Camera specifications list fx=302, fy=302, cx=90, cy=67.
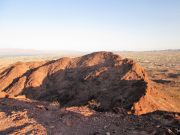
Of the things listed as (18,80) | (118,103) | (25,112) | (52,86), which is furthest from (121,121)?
(18,80)

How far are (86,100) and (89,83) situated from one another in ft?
8.59

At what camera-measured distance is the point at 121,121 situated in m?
13.7

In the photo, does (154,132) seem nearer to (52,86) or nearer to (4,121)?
(4,121)

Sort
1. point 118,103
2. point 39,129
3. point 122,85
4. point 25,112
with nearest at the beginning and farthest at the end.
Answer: point 39,129 < point 25,112 < point 118,103 < point 122,85

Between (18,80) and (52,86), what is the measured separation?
4538 millimetres

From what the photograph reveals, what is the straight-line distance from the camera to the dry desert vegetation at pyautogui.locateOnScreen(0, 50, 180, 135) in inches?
512

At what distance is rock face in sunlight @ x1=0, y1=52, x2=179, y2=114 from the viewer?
2380 centimetres

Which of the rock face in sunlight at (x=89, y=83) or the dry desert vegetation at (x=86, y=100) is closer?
the dry desert vegetation at (x=86, y=100)

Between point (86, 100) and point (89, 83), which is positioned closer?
point (86, 100)

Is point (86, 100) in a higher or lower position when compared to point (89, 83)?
lower

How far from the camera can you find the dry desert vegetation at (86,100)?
512 inches

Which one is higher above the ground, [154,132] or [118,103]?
[154,132]

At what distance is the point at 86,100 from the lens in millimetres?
25875

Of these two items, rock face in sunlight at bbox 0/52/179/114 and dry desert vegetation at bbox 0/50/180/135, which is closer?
dry desert vegetation at bbox 0/50/180/135
